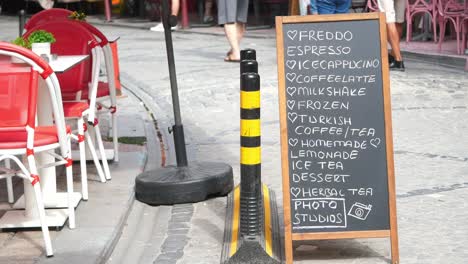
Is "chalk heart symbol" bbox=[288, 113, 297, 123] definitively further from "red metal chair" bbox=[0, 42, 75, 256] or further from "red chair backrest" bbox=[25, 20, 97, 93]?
"red chair backrest" bbox=[25, 20, 97, 93]

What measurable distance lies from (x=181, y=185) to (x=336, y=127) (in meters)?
1.69

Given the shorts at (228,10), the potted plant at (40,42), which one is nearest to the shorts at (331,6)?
the shorts at (228,10)

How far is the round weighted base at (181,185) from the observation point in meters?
7.50

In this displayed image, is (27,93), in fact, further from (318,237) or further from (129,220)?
(318,237)

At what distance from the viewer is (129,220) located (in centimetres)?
729

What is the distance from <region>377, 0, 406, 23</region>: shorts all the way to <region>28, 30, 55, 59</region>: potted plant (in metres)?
6.62

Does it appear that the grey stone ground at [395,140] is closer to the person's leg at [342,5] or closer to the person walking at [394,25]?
the person walking at [394,25]

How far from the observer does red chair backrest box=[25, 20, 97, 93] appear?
8.09 m

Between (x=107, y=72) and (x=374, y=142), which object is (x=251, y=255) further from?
(x=107, y=72)

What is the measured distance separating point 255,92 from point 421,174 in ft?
8.96

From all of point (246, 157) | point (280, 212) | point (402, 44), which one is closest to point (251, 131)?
point (246, 157)

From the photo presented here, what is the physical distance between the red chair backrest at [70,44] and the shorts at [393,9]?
19.5 ft

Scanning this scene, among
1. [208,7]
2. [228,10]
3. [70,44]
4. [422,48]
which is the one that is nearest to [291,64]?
[70,44]

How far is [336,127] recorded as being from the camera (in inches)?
242
